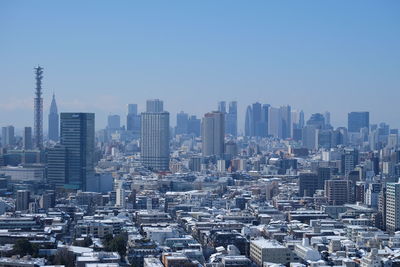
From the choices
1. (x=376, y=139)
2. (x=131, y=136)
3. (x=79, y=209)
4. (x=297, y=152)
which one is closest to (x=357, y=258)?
(x=79, y=209)

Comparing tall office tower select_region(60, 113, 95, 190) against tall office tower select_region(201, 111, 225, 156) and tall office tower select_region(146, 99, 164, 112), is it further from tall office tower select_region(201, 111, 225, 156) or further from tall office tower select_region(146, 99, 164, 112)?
tall office tower select_region(146, 99, 164, 112)

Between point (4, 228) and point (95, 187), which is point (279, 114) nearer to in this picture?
point (95, 187)

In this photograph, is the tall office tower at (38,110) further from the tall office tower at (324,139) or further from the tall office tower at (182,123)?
the tall office tower at (182,123)

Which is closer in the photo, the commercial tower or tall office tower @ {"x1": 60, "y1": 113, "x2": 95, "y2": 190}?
tall office tower @ {"x1": 60, "y1": 113, "x2": 95, "y2": 190}

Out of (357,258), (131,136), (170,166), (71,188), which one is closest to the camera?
(357,258)

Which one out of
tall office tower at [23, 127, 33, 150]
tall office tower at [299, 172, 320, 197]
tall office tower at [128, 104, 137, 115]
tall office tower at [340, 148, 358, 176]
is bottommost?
tall office tower at [299, 172, 320, 197]

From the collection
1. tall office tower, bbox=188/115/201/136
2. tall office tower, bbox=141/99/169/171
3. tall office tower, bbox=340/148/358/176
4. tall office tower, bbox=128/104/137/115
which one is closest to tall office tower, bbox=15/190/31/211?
tall office tower, bbox=340/148/358/176

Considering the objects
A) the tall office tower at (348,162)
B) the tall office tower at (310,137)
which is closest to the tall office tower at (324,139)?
the tall office tower at (310,137)
